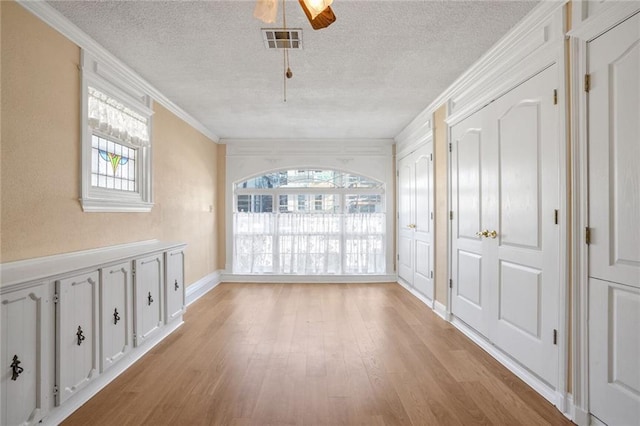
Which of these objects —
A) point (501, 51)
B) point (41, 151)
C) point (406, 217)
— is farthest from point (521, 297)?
point (41, 151)

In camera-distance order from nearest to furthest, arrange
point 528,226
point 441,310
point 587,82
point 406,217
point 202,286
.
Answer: point 587,82, point 528,226, point 441,310, point 202,286, point 406,217

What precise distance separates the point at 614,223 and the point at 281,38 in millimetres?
2563

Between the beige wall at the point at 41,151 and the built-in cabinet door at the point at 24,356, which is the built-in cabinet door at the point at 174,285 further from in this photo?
the built-in cabinet door at the point at 24,356

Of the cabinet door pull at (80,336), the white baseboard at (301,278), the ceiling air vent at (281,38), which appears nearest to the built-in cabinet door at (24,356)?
the cabinet door pull at (80,336)

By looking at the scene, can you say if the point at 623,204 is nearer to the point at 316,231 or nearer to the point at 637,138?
the point at 637,138

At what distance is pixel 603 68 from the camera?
1.91 metres

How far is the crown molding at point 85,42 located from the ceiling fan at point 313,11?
6.28ft

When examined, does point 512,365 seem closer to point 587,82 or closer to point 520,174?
point 520,174

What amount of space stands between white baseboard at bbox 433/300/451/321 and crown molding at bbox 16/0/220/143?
419cm

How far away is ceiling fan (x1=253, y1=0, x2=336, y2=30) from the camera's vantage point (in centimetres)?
138

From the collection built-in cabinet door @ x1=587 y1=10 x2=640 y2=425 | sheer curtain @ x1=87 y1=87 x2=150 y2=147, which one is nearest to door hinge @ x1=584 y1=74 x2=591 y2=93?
built-in cabinet door @ x1=587 y1=10 x2=640 y2=425

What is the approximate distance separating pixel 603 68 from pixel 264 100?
3303 millimetres

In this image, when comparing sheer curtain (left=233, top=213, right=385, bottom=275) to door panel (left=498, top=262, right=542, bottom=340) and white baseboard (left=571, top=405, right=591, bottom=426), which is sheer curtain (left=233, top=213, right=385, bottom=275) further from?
white baseboard (left=571, top=405, right=591, bottom=426)

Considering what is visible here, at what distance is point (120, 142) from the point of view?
342 centimetres
